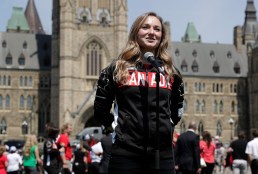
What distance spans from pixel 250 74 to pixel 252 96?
2.70 m

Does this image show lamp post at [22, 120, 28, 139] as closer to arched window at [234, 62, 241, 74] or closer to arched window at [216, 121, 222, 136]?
arched window at [216, 121, 222, 136]

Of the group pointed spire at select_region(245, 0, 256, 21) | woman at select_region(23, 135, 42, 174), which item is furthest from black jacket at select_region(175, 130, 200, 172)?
pointed spire at select_region(245, 0, 256, 21)

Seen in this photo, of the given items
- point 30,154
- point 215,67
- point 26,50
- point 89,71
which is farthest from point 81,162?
point 215,67

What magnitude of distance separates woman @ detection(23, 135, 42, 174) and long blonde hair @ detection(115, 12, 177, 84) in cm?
890

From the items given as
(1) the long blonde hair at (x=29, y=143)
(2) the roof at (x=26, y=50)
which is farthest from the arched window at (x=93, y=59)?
(1) the long blonde hair at (x=29, y=143)

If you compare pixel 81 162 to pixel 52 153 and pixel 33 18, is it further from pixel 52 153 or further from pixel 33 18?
pixel 33 18

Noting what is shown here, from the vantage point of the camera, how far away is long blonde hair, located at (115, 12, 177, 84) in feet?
16.3

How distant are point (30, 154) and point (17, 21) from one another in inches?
3086

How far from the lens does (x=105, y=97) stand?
5023mm

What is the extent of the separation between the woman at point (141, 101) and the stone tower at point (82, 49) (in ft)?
193

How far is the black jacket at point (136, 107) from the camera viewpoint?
4.76 metres

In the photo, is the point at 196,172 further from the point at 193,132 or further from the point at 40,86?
the point at 40,86

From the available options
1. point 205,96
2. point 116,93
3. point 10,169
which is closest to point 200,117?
point 205,96

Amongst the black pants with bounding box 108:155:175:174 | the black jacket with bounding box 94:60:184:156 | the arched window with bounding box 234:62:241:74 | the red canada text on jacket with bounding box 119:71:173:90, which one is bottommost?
the black pants with bounding box 108:155:175:174
